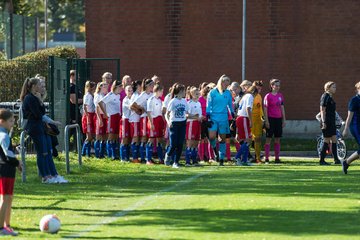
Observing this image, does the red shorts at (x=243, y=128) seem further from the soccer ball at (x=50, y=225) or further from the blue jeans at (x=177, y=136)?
the soccer ball at (x=50, y=225)

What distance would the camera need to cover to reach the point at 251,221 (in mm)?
14016

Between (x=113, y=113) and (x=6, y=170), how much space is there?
43.5ft

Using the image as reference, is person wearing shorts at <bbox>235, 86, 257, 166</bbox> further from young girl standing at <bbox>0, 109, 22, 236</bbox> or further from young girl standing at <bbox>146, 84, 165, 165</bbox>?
young girl standing at <bbox>0, 109, 22, 236</bbox>

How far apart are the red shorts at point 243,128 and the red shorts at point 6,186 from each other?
517 inches

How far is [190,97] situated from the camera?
26.4m

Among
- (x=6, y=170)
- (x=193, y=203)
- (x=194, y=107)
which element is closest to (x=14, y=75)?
(x=194, y=107)

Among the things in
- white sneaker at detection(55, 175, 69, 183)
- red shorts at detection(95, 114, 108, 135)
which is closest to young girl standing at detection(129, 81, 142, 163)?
red shorts at detection(95, 114, 108, 135)

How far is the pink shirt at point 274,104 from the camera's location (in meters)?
27.3

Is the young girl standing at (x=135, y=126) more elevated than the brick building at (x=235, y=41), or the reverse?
the brick building at (x=235, y=41)

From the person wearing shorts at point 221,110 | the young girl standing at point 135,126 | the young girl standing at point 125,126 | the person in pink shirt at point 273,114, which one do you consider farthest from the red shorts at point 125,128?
the person in pink shirt at point 273,114

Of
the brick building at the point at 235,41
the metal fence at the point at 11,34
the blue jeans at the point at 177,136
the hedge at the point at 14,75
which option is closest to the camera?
the blue jeans at the point at 177,136

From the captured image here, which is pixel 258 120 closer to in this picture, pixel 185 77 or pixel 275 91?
pixel 275 91

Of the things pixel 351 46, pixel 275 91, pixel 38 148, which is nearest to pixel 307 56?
pixel 351 46

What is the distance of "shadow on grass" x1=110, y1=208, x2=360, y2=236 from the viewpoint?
13164 mm
